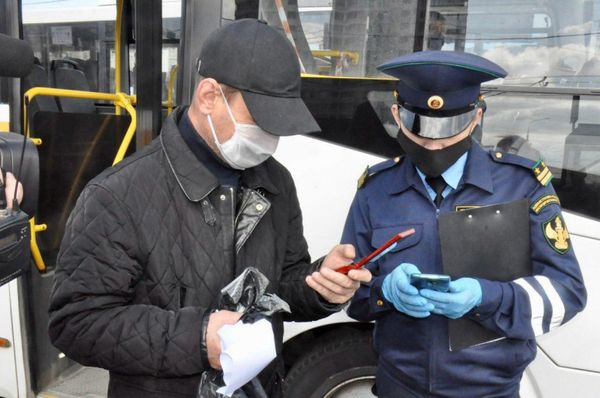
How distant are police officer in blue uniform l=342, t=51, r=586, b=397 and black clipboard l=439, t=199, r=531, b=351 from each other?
3 centimetres

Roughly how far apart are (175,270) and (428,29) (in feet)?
5.03

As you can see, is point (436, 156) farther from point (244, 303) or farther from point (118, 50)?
point (118, 50)

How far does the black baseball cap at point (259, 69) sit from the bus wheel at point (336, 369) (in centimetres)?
138

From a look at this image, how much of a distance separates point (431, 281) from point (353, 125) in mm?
1088

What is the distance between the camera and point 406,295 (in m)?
1.43

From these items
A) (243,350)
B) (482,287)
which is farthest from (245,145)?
(482,287)

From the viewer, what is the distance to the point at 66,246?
4.09 ft

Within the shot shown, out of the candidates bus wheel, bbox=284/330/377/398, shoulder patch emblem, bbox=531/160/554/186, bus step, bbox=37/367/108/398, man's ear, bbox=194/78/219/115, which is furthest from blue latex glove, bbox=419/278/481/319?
bus step, bbox=37/367/108/398

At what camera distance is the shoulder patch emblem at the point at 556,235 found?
→ 1.50 meters

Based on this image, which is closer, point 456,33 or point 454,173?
point 454,173

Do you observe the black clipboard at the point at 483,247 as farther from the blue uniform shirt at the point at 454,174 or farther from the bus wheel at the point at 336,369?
the bus wheel at the point at 336,369

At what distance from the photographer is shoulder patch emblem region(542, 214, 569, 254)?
150 centimetres

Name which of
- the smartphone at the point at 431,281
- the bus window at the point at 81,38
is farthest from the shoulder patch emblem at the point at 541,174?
the bus window at the point at 81,38

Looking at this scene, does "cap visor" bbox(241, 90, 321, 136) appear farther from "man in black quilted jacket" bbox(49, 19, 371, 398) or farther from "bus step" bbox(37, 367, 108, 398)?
"bus step" bbox(37, 367, 108, 398)
